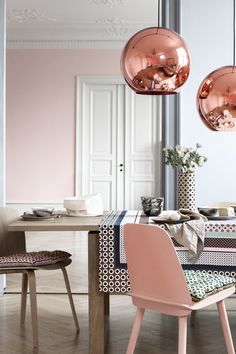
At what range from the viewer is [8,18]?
8.06 m

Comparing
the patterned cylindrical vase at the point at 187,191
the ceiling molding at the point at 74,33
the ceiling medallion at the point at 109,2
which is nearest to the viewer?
the patterned cylindrical vase at the point at 187,191

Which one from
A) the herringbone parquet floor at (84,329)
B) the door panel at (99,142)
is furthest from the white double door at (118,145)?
the herringbone parquet floor at (84,329)

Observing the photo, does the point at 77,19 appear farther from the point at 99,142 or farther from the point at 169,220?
the point at 169,220

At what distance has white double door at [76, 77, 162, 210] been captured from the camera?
359 inches

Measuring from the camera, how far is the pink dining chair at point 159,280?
231 centimetres

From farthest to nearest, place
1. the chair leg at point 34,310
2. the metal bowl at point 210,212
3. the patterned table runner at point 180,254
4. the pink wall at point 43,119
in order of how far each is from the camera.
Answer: the pink wall at point 43,119, the metal bowl at point 210,212, the chair leg at point 34,310, the patterned table runner at point 180,254

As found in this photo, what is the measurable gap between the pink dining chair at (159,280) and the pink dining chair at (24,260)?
2.43 feet

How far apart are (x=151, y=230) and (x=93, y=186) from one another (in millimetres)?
6857

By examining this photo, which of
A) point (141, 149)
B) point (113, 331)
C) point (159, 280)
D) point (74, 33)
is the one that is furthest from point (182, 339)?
point (74, 33)

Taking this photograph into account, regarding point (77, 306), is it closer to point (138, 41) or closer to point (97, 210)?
Result: point (97, 210)

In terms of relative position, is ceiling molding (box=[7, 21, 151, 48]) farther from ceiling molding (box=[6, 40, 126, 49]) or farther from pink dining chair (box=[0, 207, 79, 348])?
pink dining chair (box=[0, 207, 79, 348])

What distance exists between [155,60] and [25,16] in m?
5.77

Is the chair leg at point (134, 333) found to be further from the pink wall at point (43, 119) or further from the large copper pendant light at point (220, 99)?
the pink wall at point (43, 119)

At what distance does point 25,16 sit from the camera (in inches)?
314
